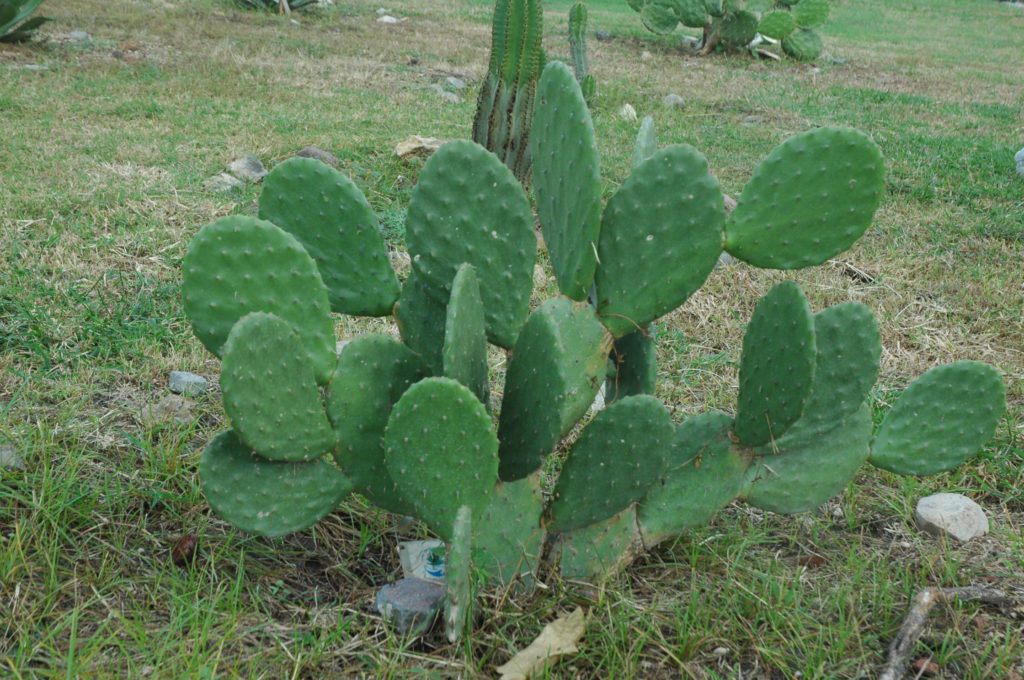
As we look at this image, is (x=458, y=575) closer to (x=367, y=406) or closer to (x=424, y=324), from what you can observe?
(x=367, y=406)

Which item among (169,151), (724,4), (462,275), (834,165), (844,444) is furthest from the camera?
(724,4)

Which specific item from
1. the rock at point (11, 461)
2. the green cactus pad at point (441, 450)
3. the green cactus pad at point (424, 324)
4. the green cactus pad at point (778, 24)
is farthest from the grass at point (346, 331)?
the green cactus pad at point (778, 24)

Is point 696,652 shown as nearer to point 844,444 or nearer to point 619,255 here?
point 844,444

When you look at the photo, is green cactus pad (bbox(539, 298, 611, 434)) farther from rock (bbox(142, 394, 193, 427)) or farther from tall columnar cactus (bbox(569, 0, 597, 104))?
tall columnar cactus (bbox(569, 0, 597, 104))

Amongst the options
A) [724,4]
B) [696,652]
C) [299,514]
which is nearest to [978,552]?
[696,652]

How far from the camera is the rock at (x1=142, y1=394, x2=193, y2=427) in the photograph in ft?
6.84

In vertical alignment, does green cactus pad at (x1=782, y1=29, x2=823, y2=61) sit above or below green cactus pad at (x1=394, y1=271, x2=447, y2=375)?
below

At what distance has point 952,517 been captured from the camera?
6.11ft

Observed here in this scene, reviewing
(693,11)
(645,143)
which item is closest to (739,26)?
(693,11)

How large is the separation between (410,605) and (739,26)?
26.5 feet

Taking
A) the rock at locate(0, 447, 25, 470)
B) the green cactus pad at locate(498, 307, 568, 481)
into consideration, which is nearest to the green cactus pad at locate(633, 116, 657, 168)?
the green cactus pad at locate(498, 307, 568, 481)

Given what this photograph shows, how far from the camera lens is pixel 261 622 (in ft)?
4.98

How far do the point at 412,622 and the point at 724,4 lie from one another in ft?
26.7

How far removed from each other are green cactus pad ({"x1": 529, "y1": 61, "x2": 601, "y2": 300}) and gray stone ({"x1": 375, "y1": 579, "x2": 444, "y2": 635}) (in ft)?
1.89
